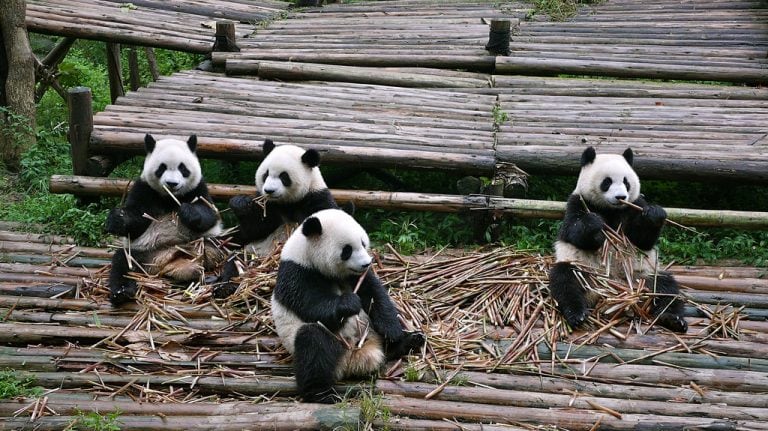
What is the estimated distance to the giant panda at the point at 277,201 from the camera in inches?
246

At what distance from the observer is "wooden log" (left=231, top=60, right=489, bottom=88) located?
9.66 metres

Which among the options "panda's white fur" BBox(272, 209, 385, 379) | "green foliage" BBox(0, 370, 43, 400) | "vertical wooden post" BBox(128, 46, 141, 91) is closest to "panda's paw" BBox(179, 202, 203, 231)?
"panda's white fur" BBox(272, 209, 385, 379)

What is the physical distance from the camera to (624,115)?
8.52m

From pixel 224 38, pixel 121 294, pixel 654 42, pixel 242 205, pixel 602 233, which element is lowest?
pixel 121 294

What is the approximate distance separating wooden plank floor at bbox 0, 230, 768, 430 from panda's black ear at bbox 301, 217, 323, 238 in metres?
0.97

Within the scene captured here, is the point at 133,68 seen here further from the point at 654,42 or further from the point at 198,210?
the point at 654,42

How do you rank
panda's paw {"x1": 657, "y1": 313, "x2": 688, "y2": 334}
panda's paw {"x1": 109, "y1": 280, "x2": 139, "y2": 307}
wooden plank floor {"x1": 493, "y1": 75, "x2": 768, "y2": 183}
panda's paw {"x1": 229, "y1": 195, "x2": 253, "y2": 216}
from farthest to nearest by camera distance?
1. wooden plank floor {"x1": 493, "y1": 75, "x2": 768, "y2": 183}
2. panda's paw {"x1": 229, "y1": 195, "x2": 253, "y2": 216}
3. panda's paw {"x1": 109, "y1": 280, "x2": 139, "y2": 307}
4. panda's paw {"x1": 657, "y1": 313, "x2": 688, "y2": 334}

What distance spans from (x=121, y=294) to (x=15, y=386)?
1144 millimetres

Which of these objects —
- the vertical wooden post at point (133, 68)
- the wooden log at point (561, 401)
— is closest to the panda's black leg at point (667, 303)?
the wooden log at point (561, 401)

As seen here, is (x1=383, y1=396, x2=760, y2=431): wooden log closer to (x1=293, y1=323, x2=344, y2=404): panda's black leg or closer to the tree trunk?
(x1=293, y1=323, x2=344, y2=404): panda's black leg

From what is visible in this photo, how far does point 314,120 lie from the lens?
332 inches

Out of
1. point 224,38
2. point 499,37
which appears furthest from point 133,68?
point 499,37

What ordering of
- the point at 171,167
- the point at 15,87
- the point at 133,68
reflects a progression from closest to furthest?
the point at 171,167 < the point at 15,87 < the point at 133,68

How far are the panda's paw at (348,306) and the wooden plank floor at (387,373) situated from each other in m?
0.47
